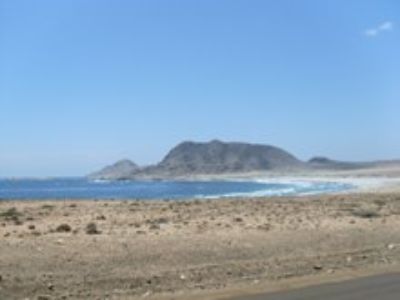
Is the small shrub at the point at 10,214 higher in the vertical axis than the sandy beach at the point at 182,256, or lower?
higher

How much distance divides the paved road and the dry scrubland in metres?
1.40

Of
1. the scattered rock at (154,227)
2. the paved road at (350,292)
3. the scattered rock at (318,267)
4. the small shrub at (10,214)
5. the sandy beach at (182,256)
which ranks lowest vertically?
the paved road at (350,292)

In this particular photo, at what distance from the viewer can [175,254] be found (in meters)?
21.0

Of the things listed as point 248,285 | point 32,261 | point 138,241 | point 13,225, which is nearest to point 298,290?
point 248,285

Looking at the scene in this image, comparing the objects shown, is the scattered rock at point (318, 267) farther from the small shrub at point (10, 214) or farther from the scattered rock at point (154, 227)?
the small shrub at point (10, 214)

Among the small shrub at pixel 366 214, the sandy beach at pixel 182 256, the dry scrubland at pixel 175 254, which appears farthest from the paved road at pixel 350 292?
the small shrub at pixel 366 214

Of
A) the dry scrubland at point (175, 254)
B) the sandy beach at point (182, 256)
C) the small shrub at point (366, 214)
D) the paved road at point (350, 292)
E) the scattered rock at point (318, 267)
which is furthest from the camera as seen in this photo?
the small shrub at point (366, 214)

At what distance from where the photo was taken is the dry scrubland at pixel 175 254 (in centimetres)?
1638

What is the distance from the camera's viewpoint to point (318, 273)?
18594 mm

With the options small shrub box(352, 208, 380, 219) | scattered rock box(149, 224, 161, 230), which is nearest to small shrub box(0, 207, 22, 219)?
scattered rock box(149, 224, 161, 230)

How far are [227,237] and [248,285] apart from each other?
8.17m

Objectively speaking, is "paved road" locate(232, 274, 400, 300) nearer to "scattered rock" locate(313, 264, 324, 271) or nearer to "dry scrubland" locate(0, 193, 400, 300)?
"dry scrubland" locate(0, 193, 400, 300)

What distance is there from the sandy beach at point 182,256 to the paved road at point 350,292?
0.82 metres

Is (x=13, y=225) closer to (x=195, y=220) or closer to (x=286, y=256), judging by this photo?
(x=195, y=220)
